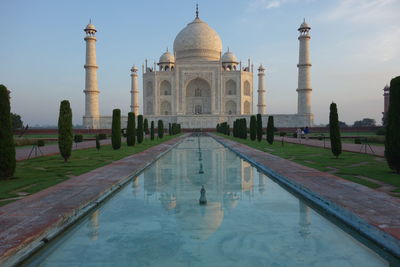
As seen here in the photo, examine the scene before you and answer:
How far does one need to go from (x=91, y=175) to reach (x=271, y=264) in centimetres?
408

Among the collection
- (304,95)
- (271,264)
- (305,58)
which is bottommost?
(271,264)

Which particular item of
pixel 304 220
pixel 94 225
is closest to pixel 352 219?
pixel 304 220

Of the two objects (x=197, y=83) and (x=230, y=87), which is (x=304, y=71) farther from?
(x=197, y=83)

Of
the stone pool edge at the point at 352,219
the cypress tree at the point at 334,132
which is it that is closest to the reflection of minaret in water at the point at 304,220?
the stone pool edge at the point at 352,219

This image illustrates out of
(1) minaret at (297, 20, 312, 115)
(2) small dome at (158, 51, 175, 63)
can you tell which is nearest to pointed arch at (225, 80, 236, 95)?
(2) small dome at (158, 51, 175, 63)

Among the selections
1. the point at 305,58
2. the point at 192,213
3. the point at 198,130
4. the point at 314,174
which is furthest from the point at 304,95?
the point at 192,213

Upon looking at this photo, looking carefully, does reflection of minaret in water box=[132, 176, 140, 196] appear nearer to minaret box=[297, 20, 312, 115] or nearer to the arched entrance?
minaret box=[297, 20, 312, 115]

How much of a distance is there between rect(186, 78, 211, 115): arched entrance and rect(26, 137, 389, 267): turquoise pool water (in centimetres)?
3576

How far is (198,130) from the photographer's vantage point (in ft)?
114

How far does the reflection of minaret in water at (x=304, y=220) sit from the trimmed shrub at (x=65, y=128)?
6.08 metres

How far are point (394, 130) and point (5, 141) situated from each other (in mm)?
6779

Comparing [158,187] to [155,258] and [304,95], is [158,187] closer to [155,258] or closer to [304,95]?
[155,258]

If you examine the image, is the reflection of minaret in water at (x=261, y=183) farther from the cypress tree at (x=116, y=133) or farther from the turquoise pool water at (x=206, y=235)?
the cypress tree at (x=116, y=133)

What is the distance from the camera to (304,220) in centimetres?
332
